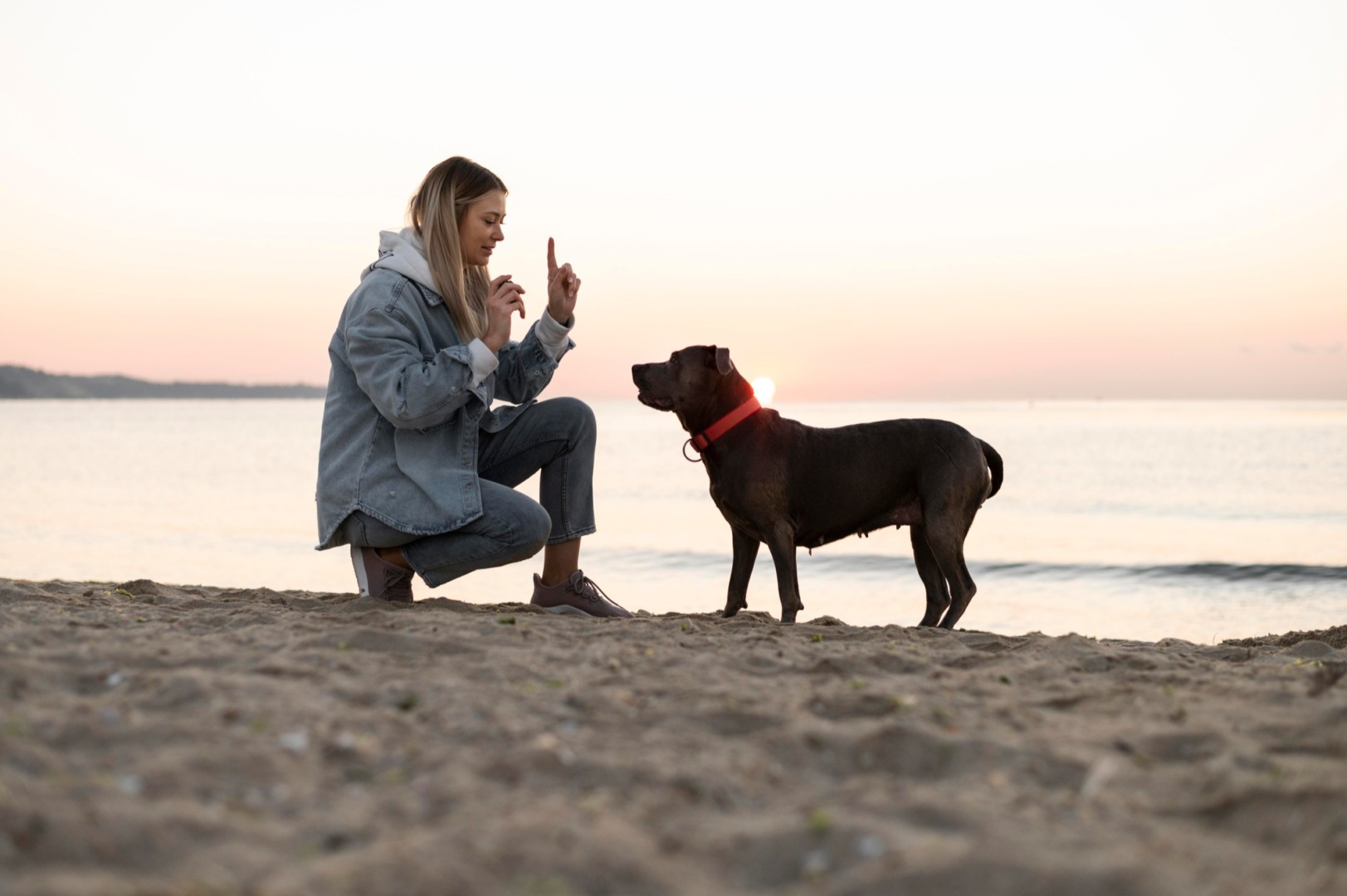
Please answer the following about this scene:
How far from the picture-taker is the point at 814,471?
5570mm

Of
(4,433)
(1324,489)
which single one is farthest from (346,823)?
(4,433)

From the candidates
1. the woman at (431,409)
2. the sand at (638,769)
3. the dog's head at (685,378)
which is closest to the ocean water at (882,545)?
the dog's head at (685,378)

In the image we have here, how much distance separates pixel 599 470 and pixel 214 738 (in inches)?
1076

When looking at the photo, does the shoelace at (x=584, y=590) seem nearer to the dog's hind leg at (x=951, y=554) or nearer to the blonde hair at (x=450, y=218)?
the blonde hair at (x=450, y=218)

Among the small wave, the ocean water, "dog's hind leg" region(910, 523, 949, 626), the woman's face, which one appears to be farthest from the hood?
the small wave

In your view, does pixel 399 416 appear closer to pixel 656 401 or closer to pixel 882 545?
pixel 656 401

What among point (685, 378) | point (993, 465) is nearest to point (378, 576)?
point (685, 378)

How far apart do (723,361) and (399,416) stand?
1735mm

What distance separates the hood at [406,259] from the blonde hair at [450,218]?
0.09 ft

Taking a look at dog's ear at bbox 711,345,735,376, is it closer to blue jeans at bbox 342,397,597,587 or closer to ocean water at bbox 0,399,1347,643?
blue jeans at bbox 342,397,597,587

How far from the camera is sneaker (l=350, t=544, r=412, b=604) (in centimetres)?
492

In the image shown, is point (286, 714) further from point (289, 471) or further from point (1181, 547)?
point (289, 471)

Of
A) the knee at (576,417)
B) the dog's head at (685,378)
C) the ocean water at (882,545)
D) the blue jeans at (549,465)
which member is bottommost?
the ocean water at (882,545)

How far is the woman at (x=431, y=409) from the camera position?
4609mm
